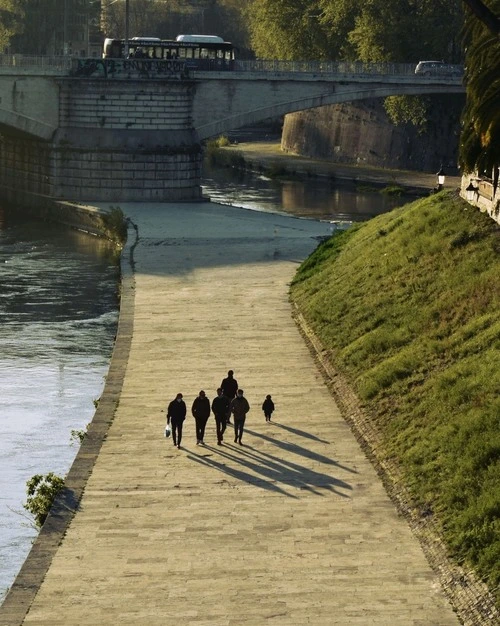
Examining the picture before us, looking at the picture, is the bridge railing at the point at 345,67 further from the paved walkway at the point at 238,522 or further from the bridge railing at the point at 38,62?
the paved walkway at the point at 238,522

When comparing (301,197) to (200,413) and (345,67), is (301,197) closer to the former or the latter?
(345,67)

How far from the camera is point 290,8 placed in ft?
358

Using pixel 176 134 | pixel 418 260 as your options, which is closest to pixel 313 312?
pixel 418 260

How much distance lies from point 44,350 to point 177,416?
15.0 metres

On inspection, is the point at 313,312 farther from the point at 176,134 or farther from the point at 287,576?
the point at 176,134

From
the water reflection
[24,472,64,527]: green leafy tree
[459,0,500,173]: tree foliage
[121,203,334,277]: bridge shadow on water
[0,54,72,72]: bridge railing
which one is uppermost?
[459,0,500,173]: tree foliage

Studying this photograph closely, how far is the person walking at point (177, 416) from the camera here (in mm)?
28672

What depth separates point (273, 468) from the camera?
27.4m

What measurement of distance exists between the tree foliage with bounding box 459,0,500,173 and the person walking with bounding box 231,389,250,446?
26.9 ft

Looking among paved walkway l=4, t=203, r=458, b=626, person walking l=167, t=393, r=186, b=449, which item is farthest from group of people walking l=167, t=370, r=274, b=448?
paved walkway l=4, t=203, r=458, b=626

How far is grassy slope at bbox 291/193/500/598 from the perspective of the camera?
24.0 m

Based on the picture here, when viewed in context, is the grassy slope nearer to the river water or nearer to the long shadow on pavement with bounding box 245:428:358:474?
the long shadow on pavement with bounding box 245:428:358:474

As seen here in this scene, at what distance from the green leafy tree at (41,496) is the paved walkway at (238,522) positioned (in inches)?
23.4

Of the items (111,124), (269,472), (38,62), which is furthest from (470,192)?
(38,62)
